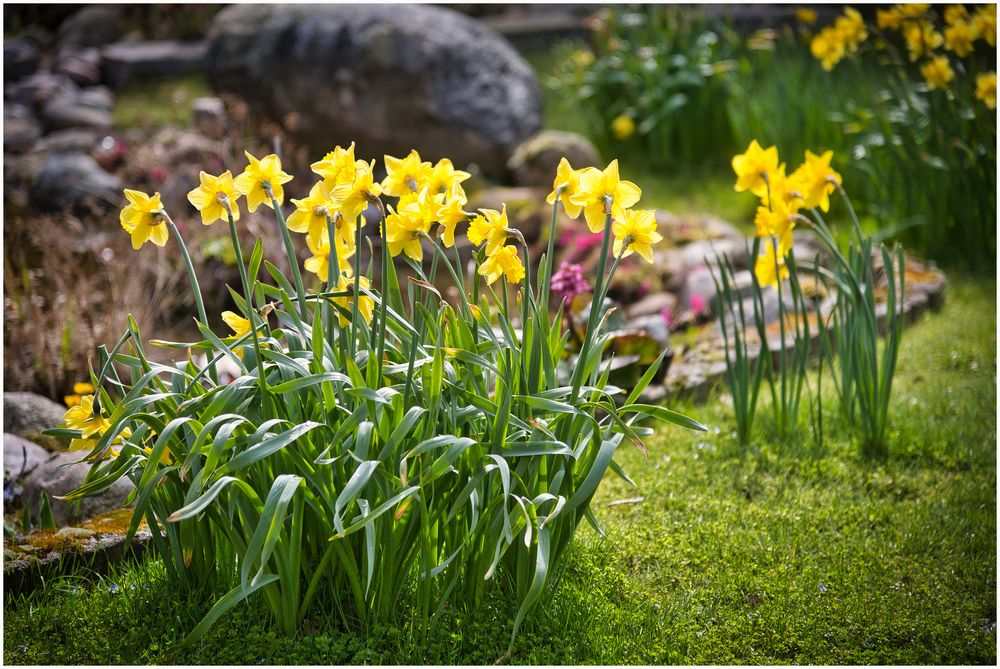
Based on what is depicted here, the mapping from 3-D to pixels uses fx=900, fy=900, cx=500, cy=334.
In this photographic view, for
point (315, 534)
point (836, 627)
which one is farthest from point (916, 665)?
point (315, 534)

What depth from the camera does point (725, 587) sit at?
2.18 m

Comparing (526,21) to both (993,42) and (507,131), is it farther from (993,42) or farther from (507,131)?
(993,42)

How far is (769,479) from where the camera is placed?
2.74m

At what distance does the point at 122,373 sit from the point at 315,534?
1.54 m

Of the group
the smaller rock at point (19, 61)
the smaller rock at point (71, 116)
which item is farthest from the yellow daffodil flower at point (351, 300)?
the smaller rock at point (19, 61)

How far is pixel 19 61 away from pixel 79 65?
3.02ft

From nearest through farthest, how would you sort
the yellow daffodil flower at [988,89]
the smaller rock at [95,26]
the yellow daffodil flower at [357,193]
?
the yellow daffodil flower at [357,193] → the yellow daffodil flower at [988,89] → the smaller rock at [95,26]

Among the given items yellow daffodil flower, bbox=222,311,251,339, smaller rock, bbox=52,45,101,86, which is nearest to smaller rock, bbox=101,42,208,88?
smaller rock, bbox=52,45,101,86

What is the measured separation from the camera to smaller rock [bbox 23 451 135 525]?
2453mm

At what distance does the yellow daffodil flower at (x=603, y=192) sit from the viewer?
1725 millimetres

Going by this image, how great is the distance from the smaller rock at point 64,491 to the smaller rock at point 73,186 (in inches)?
128

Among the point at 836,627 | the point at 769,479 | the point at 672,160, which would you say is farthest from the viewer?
the point at 672,160

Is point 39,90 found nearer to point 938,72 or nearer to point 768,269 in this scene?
point 938,72

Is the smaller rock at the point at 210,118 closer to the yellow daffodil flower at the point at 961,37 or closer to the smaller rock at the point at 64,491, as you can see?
the smaller rock at the point at 64,491
